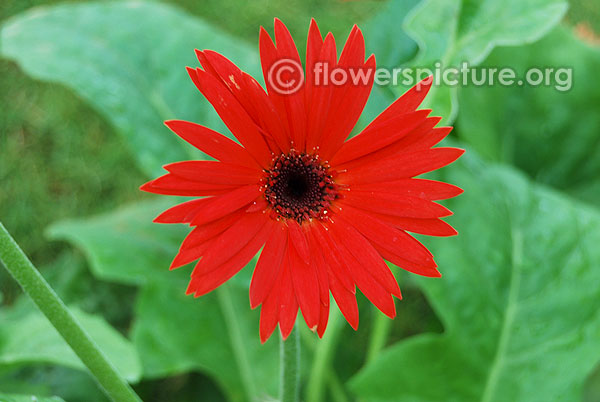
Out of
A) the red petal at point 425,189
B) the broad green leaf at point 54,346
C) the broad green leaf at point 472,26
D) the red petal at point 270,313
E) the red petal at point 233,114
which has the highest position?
the broad green leaf at point 472,26

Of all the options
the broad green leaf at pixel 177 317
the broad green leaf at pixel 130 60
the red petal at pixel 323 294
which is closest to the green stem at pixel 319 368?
the broad green leaf at pixel 177 317

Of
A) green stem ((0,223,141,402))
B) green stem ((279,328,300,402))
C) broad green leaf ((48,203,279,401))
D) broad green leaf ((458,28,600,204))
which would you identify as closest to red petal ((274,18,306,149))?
green stem ((279,328,300,402))

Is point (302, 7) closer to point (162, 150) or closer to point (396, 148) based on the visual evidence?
point (162, 150)

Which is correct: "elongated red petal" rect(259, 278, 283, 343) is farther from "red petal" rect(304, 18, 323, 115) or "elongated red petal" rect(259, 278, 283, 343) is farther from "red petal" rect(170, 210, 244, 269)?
"red petal" rect(304, 18, 323, 115)

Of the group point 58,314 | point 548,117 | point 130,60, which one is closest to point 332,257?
point 58,314

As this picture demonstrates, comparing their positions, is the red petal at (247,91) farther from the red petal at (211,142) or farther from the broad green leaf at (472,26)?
the broad green leaf at (472,26)

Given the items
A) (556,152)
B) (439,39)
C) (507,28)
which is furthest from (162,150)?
(556,152)
